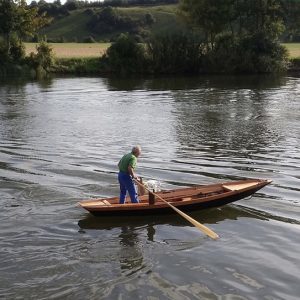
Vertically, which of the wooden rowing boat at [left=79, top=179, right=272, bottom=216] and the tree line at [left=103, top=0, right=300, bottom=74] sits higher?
the tree line at [left=103, top=0, right=300, bottom=74]

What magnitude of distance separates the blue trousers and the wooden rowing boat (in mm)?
209

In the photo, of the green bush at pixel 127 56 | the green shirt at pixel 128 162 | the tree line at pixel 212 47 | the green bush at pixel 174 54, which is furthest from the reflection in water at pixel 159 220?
the green bush at pixel 127 56

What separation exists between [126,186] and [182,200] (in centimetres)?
167

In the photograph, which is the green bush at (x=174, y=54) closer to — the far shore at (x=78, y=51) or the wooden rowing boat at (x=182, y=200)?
the far shore at (x=78, y=51)

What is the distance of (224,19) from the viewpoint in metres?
63.1

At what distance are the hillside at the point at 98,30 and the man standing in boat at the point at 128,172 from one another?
89.8 metres

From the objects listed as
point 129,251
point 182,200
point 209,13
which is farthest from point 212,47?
point 129,251

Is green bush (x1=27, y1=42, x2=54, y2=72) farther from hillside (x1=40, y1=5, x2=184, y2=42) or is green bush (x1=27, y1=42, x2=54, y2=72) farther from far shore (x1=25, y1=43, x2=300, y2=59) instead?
hillside (x1=40, y1=5, x2=184, y2=42)

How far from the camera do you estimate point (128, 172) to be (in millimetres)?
14586

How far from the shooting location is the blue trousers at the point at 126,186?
48.3ft

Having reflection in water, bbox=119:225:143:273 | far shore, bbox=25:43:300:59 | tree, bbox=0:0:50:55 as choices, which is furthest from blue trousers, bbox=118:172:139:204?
far shore, bbox=25:43:300:59

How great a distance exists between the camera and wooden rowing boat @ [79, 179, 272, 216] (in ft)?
47.5

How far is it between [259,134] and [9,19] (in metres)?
43.1

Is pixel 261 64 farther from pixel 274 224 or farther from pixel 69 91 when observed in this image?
pixel 274 224
